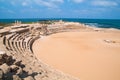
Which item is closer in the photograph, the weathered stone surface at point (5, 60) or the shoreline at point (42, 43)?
the weathered stone surface at point (5, 60)

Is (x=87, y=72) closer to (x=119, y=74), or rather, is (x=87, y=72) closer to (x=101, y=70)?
(x=101, y=70)

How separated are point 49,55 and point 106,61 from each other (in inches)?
170

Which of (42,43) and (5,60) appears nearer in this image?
(5,60)

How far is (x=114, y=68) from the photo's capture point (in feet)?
41.7

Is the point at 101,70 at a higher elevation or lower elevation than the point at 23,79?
lower

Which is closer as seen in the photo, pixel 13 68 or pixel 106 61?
pixel 13 68

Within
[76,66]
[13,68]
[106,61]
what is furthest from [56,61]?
[13,68]

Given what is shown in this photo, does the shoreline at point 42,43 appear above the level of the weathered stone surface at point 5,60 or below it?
below

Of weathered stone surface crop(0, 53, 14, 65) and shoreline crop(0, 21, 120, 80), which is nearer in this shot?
weathered stone surface crop(0, 53, 14, 65)

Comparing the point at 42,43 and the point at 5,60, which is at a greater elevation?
the point at 5,60

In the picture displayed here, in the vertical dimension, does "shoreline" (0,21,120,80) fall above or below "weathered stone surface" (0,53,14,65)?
below

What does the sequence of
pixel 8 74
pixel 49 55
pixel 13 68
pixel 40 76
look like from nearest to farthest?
pixel 8 74 → pixel 13 68 → pixel 40 76 → pixel 49 55

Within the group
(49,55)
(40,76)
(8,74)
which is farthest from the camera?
(49,55)

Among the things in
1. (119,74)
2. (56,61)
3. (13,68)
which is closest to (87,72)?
(119,74)
